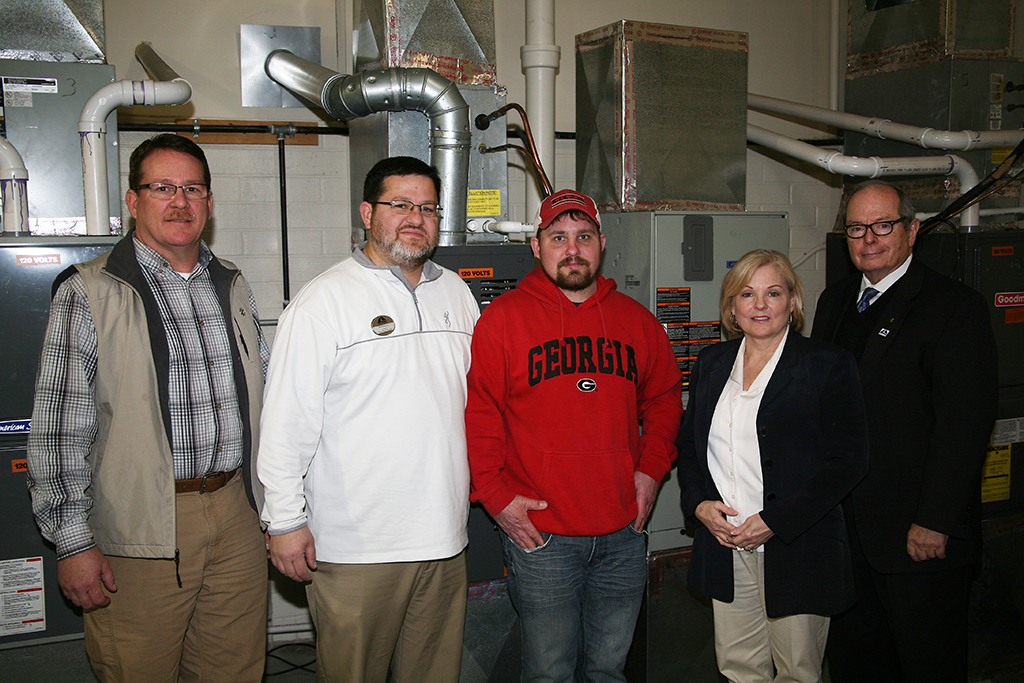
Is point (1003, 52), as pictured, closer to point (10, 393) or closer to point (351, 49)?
point (351, 49)

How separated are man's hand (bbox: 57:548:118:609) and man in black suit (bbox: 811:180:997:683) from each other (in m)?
2.06

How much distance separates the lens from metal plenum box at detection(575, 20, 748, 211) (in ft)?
8.93

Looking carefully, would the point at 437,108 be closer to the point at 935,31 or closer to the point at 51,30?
the point at 51,30

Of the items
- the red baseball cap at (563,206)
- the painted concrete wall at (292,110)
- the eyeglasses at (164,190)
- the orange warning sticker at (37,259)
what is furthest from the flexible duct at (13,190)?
the red baseball cap at (563,206)

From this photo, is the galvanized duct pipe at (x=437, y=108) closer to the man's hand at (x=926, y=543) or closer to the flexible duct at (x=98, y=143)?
the flexible duct at (x=98, y=143)

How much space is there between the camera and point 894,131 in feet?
11.3

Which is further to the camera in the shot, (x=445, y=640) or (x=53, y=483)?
(x=445, y=640)

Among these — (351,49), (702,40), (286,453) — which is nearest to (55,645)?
(286,453)

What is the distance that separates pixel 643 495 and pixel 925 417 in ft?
2.67

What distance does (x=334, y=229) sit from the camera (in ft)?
11.2

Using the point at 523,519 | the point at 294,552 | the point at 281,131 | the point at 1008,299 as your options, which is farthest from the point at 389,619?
the point at 1008,299

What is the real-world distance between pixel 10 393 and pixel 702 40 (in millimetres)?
2658

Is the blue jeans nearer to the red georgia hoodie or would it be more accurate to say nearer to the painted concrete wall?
the red georgia hoodie

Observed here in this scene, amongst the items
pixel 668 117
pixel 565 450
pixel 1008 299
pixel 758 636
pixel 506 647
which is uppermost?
pixel 668 117
